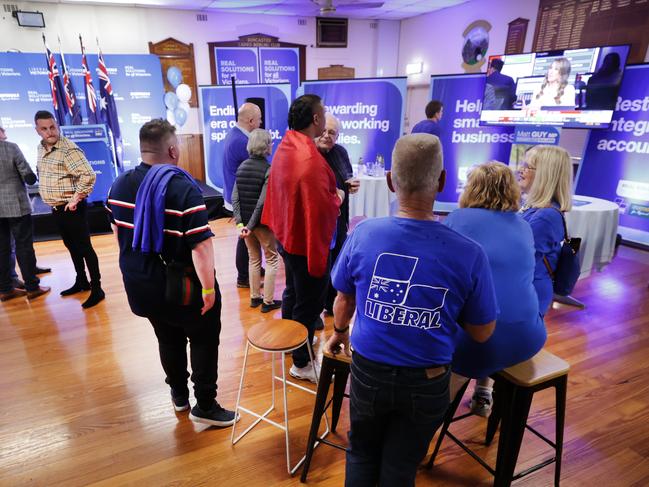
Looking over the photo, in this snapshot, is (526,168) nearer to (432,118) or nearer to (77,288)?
(432,118)

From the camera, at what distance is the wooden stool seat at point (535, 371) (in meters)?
1.46

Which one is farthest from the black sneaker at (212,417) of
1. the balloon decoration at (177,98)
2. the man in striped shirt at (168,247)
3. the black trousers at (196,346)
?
the balloon decoration at (177,98)

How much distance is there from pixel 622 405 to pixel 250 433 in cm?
204

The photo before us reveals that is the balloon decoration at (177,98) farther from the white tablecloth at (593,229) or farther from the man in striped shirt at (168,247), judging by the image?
the white tablecloth at (593,229)

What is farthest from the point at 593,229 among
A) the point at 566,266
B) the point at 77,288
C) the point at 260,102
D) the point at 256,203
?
the point at 77,288

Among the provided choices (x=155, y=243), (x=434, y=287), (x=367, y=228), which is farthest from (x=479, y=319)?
(x=155, y=243)

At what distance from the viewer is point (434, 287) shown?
103 centimetres

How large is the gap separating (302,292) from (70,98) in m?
5.77

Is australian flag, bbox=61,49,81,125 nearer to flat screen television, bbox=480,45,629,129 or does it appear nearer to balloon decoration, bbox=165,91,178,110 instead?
balloon decoration, bbox=165,91,178,110

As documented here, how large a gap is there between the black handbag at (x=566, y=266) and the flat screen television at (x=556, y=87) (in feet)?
10.5

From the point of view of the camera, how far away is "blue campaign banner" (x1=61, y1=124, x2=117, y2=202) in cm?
525

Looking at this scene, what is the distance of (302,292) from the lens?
2229mm

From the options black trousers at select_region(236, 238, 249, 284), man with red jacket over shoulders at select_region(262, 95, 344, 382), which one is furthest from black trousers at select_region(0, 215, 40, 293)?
man with red jacket over shoulders at select_region(262, 95, 344, 382)

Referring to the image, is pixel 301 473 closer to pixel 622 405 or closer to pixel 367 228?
pixel 367 228
